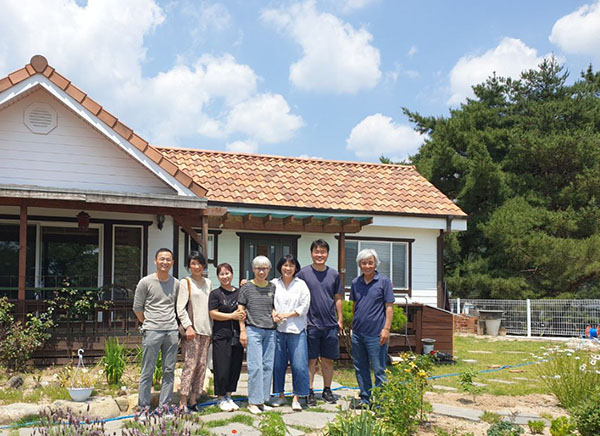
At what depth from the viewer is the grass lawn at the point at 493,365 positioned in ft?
28.7

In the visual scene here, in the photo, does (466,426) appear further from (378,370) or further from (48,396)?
(48,396)

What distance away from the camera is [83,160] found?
38.6ft

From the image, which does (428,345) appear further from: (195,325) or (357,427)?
(357,427)

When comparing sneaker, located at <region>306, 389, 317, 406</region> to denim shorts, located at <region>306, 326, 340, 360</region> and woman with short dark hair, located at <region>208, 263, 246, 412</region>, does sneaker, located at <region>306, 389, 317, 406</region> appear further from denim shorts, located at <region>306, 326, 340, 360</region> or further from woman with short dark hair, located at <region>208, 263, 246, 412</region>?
woman with short dark hair, located at <region>208, 263, 246, 412</region>

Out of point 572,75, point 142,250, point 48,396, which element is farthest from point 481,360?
point 572,75

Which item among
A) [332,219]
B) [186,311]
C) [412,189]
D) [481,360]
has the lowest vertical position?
[481,360]

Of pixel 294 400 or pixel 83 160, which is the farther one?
pixel 83 160

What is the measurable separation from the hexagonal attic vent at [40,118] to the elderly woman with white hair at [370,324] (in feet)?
24.1

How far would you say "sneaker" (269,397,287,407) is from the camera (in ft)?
22.9

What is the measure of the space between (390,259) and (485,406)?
27.4 ft

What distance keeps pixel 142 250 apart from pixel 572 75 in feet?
77.6

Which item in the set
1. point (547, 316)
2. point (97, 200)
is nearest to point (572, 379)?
point (97, 200)

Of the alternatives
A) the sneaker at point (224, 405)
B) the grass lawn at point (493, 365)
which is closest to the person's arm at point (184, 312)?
the sneaker at point (224, 405)

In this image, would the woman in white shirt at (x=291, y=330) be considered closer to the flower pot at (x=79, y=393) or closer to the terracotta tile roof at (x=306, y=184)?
the flower pot at (x=79, y=393)
